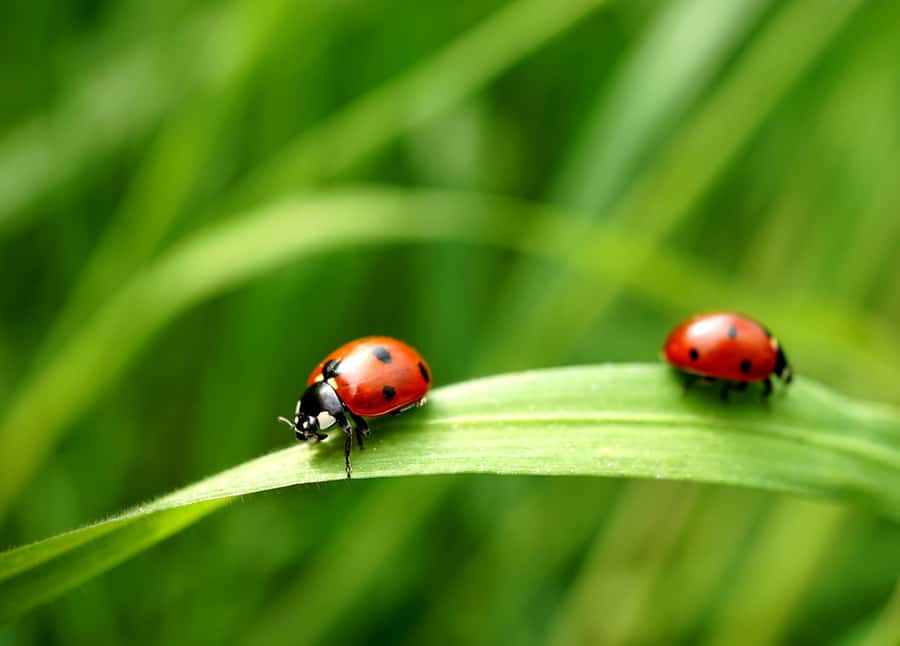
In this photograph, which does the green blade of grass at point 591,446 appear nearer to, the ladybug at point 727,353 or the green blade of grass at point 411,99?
the ladybug at point 727,353

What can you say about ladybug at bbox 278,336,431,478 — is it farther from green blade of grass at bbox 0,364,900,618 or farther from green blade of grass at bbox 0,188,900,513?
green blade of grass at bbox 0,188,900,513

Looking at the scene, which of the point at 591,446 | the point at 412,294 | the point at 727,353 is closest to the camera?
the point at 591,446

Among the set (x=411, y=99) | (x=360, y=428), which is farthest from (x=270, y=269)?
(x=360, y=428)

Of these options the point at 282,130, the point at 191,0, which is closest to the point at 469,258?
the point at 282,130

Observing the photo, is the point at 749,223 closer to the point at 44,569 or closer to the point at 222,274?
the point at 222,274

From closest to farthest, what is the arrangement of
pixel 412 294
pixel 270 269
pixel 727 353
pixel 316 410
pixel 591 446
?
1. pixel 591 446
2. pixel 316 410
3. pixel 727 353
4. pixel 270 269
5. pixel 412 294

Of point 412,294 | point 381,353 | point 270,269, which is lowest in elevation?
point 381,353

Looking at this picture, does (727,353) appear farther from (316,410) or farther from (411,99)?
(411,99)
